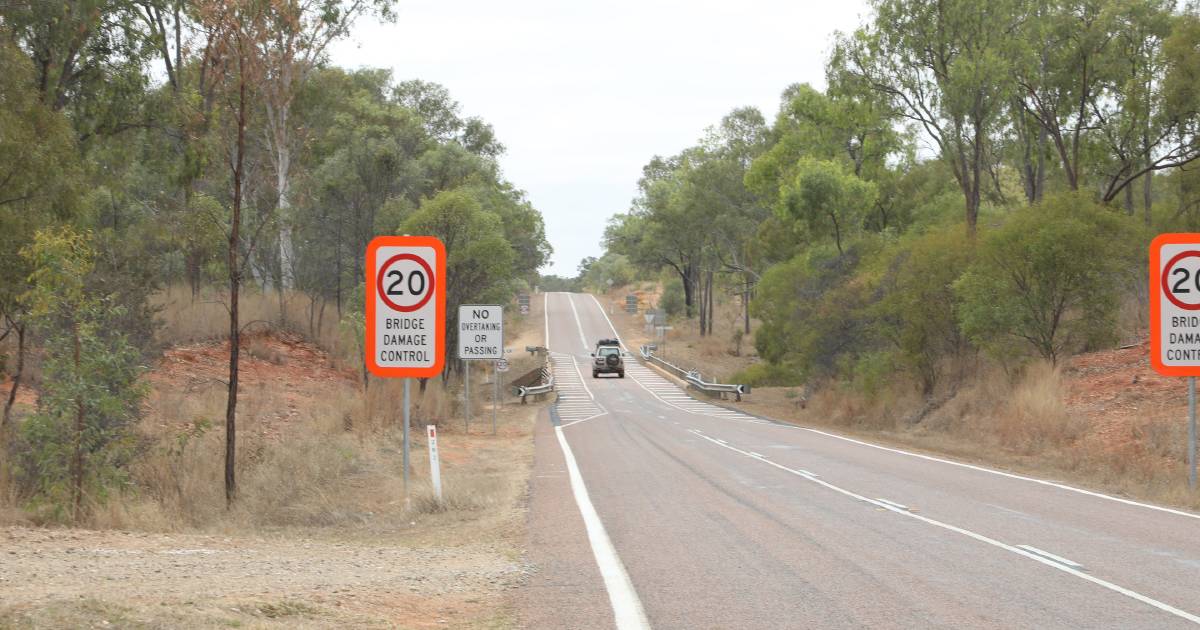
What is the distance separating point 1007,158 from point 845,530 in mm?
52716

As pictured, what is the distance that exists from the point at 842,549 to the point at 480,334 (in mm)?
20291

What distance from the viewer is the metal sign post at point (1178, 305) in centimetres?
1551

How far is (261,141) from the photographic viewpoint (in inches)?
1817

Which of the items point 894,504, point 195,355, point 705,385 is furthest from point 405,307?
point 705,385

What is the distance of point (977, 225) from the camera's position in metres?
36.4

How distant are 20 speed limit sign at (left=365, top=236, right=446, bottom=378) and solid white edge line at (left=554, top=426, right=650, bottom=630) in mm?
2560

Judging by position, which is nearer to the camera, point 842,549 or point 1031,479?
point 842,549

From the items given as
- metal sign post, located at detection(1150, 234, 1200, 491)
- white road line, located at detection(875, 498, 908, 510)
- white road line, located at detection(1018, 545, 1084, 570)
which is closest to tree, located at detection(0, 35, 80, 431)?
white road line, located at detection(875, 498, 908, 510)

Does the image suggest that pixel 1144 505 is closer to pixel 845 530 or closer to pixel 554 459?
pixel 845 530

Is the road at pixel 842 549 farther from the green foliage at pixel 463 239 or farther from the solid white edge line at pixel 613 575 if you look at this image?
the green foliage at pixel 463 239

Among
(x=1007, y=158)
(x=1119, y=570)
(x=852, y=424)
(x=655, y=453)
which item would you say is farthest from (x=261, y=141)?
(x=1119, y=570)

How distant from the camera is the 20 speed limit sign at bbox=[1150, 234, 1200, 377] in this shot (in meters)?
15.5

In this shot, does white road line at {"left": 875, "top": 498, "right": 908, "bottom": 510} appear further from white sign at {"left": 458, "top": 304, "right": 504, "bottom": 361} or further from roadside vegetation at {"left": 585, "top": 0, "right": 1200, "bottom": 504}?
white sign at {"left": 458, "top": 304, "right": 504, "bottom": 361}

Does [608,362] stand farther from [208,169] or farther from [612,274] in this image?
[612,274]
